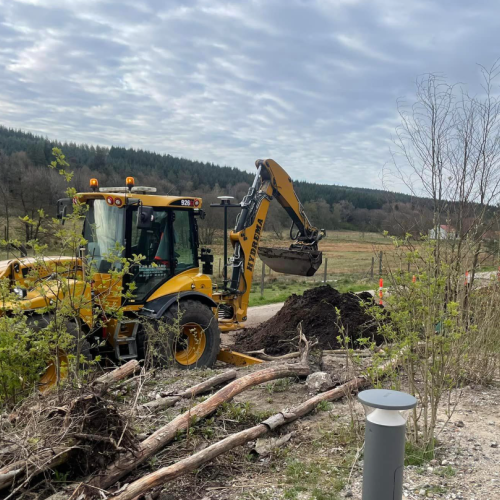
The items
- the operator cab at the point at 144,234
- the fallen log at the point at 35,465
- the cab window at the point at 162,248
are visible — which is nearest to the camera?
the fallen log at the point at 35,465

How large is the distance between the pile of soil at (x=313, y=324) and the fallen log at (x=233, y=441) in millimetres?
3662

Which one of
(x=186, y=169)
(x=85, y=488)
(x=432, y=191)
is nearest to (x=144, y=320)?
(x=85, y=488)

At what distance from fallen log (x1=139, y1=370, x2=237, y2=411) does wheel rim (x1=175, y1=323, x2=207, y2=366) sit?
77.2 inches

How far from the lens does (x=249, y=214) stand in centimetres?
968

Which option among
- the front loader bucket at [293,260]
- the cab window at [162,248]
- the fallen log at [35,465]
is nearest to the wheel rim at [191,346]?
the cab window at [162,248]

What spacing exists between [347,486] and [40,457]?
7.48 ft

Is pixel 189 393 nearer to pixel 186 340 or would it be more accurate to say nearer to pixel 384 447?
pixel 186 340

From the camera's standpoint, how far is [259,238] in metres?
9.82

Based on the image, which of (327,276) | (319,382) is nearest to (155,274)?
(319,382)

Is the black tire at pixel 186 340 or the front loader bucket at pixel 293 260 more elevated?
the front loader bucket at pixel 293 260

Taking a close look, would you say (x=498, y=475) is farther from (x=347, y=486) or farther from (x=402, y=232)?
(x=402, y=232)

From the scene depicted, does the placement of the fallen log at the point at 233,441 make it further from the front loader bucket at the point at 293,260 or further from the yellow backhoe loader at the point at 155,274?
→ the front loader bucket at the point at 293,260

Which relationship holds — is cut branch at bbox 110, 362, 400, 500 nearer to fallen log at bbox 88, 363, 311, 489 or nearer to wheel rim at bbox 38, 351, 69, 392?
fallen log at bbox 88, 363, 311, 489

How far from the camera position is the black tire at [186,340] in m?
7.36
